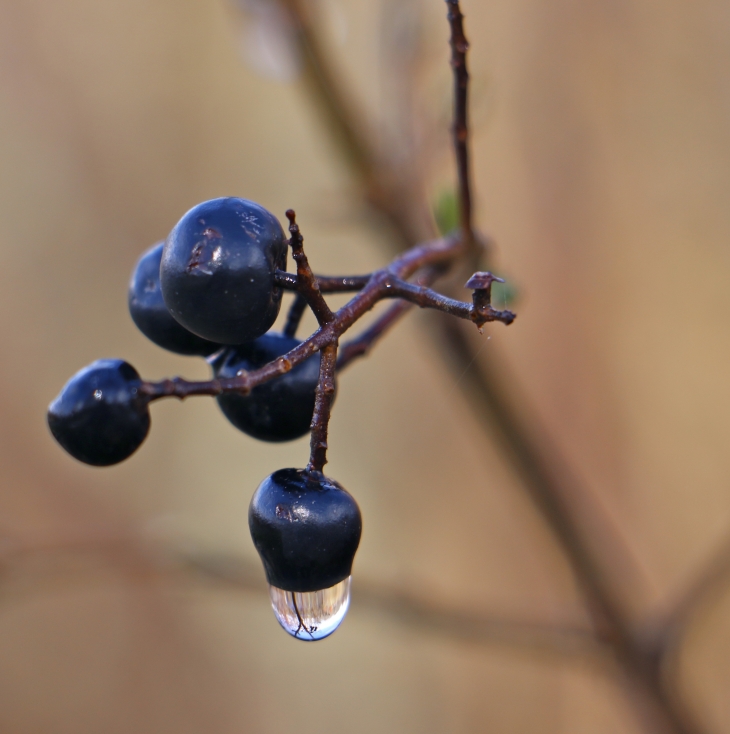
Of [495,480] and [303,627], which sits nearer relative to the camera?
[303,627]

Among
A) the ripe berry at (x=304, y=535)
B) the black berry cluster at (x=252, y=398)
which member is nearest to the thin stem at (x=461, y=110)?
the black berry cluster at (x=252, y=398)

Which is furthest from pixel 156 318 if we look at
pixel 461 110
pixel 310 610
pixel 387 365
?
pixel 387 365

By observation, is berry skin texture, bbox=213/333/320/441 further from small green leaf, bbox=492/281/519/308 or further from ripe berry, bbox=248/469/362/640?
small green leaf, bbox=492/281/519/308

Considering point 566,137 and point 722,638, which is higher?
point 566,137

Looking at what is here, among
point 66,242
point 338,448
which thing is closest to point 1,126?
point 66,242

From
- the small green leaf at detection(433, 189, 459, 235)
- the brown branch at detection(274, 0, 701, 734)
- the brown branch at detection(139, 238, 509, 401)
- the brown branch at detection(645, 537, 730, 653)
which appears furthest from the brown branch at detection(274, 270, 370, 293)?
the brown branch at detection(645, 537, 730, 653)

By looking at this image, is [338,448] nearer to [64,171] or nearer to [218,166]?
[218,166]
